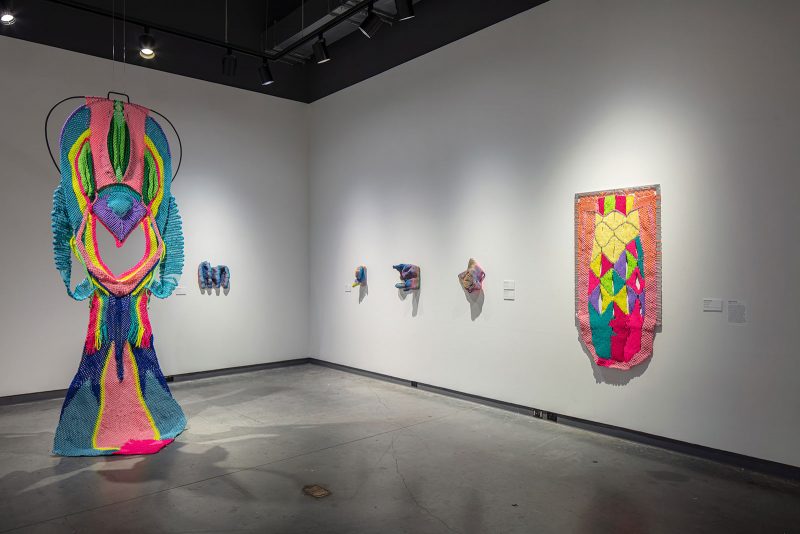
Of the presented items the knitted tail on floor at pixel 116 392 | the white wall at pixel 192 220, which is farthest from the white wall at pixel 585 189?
the knitted tail on floor at pixel 116 392

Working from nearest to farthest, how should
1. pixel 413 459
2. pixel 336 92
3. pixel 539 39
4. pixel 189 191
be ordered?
1. pixel 413 459
2. pixel 539 39
3. pixel 189 191
4. pixel 336 92

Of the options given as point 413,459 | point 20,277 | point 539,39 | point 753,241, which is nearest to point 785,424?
point 753,241

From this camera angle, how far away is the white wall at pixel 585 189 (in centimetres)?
326

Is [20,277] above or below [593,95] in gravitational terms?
below

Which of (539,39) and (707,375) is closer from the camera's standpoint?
(707,375)

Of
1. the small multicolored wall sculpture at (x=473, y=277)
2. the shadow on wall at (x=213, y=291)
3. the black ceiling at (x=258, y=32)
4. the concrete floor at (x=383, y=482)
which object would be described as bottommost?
the concrete floor at (x=383, y=482)

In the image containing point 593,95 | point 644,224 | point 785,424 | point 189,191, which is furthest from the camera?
point 189,191

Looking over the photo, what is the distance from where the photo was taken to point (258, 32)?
6555 millimetres

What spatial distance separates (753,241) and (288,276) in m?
4.99

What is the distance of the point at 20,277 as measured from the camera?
16.3 ft

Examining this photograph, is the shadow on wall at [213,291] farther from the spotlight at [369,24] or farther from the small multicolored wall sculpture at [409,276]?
the spotlight at [369,24]

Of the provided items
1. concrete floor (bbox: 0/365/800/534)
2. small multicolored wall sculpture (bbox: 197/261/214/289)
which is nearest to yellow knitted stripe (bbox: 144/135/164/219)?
concrete floor (bbox: 0/365/800/534)

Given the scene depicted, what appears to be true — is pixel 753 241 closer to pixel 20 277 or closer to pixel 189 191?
pixel 189 191

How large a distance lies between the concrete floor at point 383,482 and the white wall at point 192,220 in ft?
3.36
